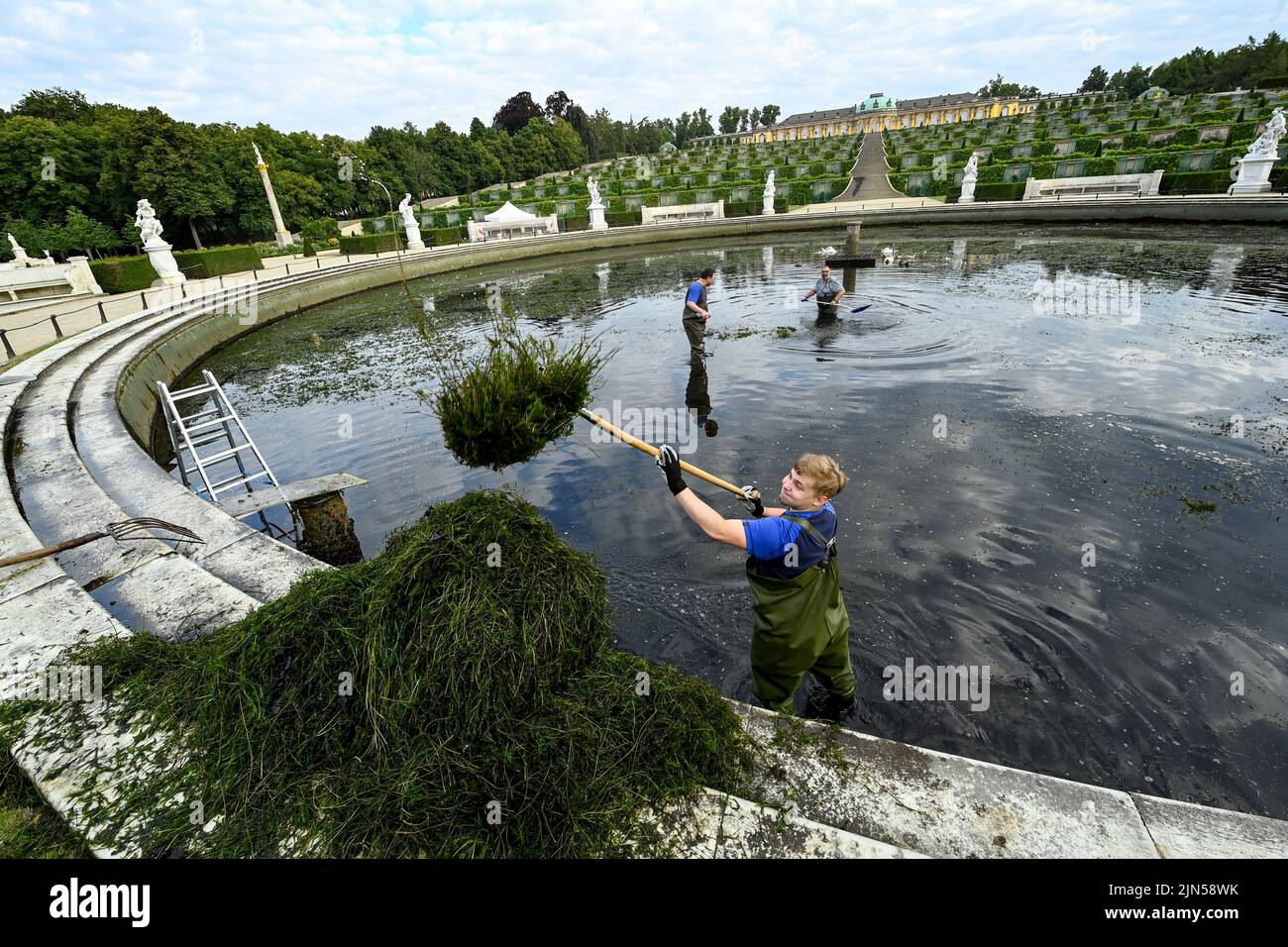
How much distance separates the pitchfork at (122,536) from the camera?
4.61 metres

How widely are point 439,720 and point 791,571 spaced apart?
219 centimetres

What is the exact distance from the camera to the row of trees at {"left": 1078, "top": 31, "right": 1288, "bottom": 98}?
282 feet

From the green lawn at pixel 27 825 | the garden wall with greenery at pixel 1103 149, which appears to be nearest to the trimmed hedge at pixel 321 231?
the garden wall with greenery at pixel 1103 149

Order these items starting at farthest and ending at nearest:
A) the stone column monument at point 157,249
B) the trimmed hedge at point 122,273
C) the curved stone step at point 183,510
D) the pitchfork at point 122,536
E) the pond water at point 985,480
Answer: the trimmed hedge at point 122,273, the stone column monument at point 157,249, the curved stone step at point 183,510, the pitchfork at point 122,536, the pond water at point 985,480

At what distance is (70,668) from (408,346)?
1373 cm

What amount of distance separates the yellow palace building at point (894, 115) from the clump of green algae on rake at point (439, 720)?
158m

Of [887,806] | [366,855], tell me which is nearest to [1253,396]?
[887,806]

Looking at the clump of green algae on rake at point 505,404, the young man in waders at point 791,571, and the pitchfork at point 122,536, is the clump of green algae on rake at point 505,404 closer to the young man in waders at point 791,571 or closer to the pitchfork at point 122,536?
the young man in waders at point 791,571

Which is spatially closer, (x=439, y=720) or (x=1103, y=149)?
(x=439, y=720)

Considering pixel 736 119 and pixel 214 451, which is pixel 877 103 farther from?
pixel 214 451

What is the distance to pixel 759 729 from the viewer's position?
10.9ft

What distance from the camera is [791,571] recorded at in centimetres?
353

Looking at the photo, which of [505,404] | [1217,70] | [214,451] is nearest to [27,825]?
[505,404]

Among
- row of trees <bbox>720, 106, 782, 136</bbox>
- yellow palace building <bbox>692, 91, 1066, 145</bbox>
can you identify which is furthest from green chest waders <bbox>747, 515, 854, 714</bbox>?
row of trees <bbox>720, 106, 782, 136</bbox>
